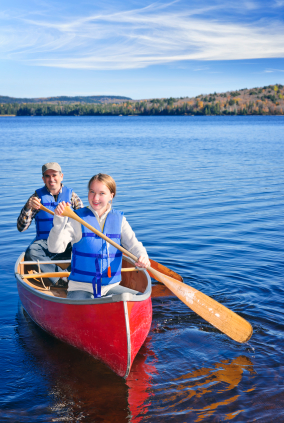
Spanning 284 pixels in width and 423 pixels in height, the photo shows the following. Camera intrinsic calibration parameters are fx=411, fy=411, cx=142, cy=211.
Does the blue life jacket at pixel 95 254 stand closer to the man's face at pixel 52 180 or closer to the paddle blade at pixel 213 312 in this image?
the paddle blade at pixel 213 312

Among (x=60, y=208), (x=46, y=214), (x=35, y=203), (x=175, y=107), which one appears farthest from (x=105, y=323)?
(x=175, y=107)

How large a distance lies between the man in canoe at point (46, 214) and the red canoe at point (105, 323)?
1163mm

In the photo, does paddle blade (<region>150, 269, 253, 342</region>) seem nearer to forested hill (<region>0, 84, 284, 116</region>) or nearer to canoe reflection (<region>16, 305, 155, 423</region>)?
canoe reflection (<region>16, 305, 155, 423</region>)

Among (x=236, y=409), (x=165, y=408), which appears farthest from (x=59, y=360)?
(x=236, y=409)

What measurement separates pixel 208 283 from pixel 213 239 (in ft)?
7.07

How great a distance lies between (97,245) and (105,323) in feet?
2.49

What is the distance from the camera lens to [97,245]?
3.96 m

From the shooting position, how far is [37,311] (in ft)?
14.8

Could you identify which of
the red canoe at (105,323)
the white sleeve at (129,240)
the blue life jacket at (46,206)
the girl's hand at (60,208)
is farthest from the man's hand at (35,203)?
the girl's hand at (60,208)

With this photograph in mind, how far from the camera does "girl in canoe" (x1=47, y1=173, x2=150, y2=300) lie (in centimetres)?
389

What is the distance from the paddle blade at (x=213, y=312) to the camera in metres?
4.31

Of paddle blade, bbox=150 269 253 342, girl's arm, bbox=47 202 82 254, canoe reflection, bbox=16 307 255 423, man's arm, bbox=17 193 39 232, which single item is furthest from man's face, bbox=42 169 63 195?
canoe reflection, bbox=16 307 255 423

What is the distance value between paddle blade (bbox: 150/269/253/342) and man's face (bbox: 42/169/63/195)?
2100mm

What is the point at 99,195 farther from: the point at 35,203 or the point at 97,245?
the point at 35,203
